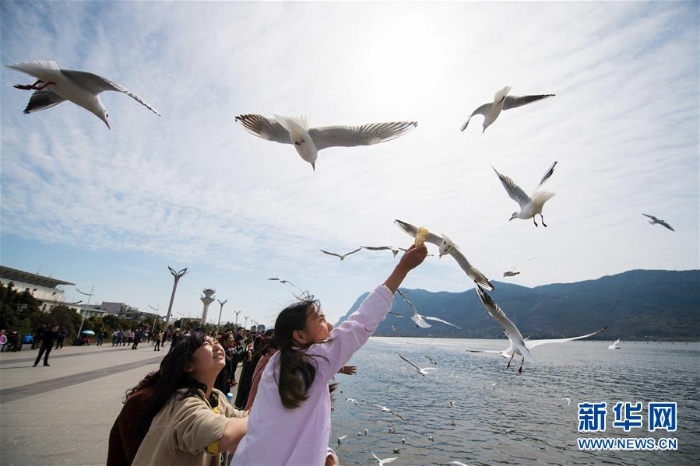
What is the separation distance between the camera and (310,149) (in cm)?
404

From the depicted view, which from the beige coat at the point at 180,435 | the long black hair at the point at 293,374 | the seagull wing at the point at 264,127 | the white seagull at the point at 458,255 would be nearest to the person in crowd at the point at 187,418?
the beige coat at the point at 180,435

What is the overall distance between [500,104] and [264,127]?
280cm

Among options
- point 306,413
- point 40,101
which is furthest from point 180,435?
point 40,101

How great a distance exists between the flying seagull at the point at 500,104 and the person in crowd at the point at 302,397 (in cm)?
322

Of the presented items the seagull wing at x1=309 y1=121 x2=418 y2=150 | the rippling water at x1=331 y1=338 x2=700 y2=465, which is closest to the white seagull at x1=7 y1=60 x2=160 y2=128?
the seagull wing at x1=309 y1=121 x2=418 y2=150

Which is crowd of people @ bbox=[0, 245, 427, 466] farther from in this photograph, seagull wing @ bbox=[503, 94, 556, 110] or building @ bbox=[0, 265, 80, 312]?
building @ bbox=[0, 265, 80, 312]

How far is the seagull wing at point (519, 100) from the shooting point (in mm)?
4109

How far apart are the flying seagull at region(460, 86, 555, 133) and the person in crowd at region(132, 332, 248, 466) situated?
354cm

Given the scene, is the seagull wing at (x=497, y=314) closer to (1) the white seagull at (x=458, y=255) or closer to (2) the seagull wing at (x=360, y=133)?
(1) the white seagull at (x=458, y=255)

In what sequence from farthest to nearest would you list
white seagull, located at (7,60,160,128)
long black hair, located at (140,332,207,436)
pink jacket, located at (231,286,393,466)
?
white seagull, located at (7,60,160,128) < long black hair, located at (140,332,207,436) < pink jacket, located at (231,286,393,466)

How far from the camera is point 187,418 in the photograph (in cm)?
165

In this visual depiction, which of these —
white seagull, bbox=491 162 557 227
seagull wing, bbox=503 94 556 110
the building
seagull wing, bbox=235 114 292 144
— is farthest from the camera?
the building

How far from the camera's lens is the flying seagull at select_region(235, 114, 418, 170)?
12.5 ft

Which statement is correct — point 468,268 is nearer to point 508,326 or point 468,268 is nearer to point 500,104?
point 508,326
